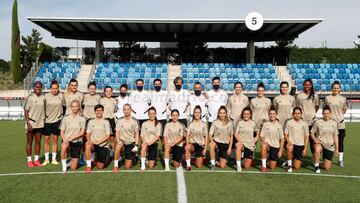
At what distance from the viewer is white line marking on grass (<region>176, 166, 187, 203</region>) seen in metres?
4.86

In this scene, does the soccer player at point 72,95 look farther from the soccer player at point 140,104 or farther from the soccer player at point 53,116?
the soccer player at point 140,104

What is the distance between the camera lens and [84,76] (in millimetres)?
26312

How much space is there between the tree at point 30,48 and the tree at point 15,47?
250 inches

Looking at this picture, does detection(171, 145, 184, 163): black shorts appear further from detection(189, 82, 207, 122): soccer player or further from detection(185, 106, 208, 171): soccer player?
detection(189, 82, 207, 122): soccer player

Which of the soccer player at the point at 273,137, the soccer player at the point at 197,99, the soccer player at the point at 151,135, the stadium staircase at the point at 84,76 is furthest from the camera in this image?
the stadium staircase at the point at 84,76

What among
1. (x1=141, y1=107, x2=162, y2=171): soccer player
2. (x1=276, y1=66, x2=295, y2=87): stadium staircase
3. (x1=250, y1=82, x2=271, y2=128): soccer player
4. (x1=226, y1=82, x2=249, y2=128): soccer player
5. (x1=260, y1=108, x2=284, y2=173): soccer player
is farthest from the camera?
(x1=276, y1=66, x2=295, y2=87): stadium staircase

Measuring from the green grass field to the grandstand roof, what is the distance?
1805 centimetres

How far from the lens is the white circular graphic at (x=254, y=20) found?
2314 centimetres

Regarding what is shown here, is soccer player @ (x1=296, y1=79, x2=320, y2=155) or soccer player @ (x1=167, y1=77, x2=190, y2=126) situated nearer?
soccer player @ (x1=296, y1=79, x2=320, y2=155)

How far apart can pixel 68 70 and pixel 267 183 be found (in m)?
23.2

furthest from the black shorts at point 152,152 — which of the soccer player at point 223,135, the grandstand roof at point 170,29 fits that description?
the grandstand roof at point 170,29

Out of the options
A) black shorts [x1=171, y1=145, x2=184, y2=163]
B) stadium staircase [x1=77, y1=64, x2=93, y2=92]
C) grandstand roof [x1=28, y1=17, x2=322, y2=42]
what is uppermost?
grandstand roof [x1=28, y1=17, x2=322, y2=42]

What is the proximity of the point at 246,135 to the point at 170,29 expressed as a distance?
20517 mm

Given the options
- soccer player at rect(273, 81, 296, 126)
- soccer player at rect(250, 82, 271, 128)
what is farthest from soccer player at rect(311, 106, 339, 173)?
soccer player at rect(250, 82, 271, 128)
